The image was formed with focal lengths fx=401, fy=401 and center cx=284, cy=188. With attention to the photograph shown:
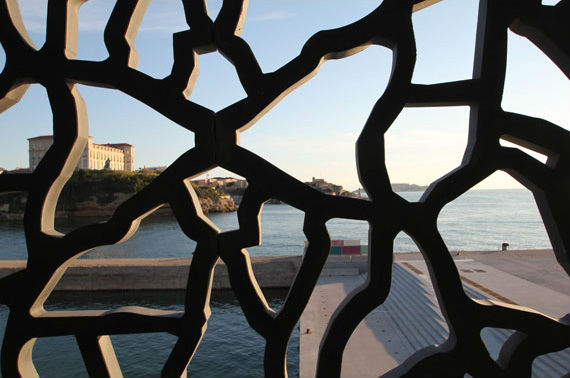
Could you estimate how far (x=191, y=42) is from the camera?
10.6 feet

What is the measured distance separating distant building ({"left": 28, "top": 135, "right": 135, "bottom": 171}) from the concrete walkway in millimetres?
53184

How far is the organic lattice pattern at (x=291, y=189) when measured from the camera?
10.0ft

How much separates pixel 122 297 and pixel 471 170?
2151cm

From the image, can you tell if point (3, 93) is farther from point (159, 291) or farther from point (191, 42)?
point (159, 291)

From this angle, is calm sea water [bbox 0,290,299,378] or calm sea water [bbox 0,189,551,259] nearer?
calm sea water [bbox 0,290,299,378]

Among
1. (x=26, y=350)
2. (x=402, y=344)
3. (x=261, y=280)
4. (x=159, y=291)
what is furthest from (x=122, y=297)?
(x=26, y=350)

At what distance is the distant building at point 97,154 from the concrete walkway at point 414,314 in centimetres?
5318

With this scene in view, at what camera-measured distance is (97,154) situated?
250 ft

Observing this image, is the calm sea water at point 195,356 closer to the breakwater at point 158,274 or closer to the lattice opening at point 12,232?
the breakwater at point 158,274

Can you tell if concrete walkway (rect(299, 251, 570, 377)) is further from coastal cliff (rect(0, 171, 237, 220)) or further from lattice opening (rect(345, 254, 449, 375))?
coastal cliff (rect(0, 171, 237, 220))

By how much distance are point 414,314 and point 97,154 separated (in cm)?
7536

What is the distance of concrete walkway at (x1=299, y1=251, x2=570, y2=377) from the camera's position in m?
10.6

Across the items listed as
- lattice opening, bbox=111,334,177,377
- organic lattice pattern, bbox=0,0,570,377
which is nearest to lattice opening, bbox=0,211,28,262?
lattice opening, bbox=111,334,177,377

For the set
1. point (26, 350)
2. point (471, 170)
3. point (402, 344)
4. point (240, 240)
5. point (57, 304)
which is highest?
point (471, 170)
